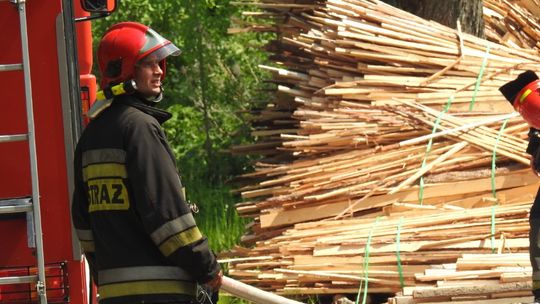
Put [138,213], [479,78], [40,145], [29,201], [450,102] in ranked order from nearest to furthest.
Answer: [138,213] < [29,201] < [40,145] < [450,102] < [479,78]

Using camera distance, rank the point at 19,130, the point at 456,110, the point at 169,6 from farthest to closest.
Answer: the point at 169,6
the point at 456,110
the point at 19,130

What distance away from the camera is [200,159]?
15336 millimetres

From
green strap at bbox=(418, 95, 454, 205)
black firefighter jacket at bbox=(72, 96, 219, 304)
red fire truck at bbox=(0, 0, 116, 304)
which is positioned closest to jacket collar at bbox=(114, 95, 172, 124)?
black firefighter jacket at bbox=(72, 96, 219, 304)

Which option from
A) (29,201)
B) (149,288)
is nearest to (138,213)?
(149,288)

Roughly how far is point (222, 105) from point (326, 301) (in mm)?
7311

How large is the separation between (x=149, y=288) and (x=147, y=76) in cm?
95

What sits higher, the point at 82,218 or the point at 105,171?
the point at 105,171

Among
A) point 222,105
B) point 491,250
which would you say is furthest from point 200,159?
point 491,250

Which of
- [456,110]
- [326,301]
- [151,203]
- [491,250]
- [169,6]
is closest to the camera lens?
[151,203]

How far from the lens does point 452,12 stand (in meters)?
12.1

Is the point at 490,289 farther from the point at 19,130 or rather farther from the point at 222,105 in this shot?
the point at 222,105

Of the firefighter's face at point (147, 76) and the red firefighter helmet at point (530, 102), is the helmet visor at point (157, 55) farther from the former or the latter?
the red firefighter helmet at point (530, 102)

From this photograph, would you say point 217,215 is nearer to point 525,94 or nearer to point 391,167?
point 391,167

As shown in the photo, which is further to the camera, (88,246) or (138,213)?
(88,246)
